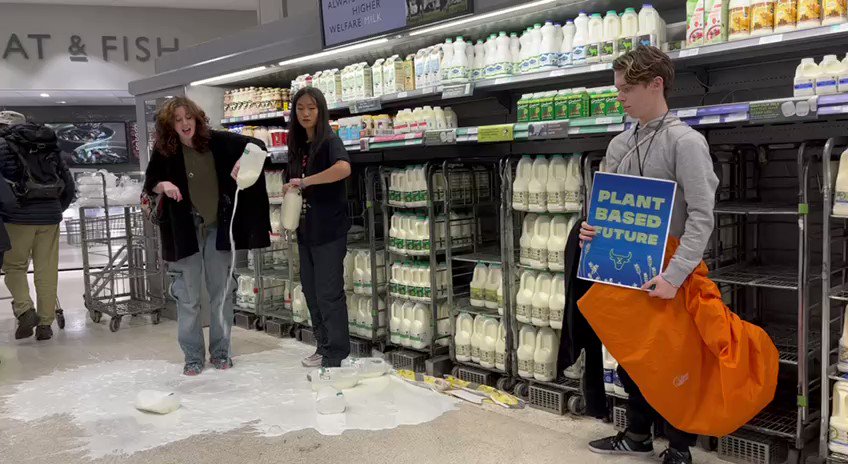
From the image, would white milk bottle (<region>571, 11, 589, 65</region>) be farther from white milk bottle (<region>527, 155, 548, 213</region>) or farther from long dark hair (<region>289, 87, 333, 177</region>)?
long dark hair (<region>289, 87, 333, 177</region>)

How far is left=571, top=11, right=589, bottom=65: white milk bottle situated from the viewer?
3838mm

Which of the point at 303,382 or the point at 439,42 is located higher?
the point at 439,42

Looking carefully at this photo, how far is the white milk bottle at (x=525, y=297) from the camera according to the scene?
4.13 meters

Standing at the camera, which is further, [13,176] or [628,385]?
[13,176]

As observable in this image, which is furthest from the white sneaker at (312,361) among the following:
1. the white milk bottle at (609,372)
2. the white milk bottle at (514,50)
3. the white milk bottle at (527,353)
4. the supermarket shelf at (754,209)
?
the supermarket shelf at (754,209)

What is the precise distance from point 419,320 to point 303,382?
2.84 feet

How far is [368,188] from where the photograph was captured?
5137mm

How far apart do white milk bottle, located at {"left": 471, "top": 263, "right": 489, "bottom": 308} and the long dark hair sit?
50.4 inches

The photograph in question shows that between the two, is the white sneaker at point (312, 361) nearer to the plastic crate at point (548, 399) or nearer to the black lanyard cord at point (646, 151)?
the plastic crate at point (548, 399)

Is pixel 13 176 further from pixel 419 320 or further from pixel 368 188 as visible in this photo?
pixel 419 320

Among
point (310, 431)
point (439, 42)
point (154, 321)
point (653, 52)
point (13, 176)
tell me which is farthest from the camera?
point (154, 321)

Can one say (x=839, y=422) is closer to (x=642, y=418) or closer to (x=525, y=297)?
(x=642, y=418)

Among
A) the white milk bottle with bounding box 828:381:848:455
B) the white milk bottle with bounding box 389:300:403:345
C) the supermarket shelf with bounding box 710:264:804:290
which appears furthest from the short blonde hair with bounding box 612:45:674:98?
the white milk bottle with bounding box 389:300:403:345

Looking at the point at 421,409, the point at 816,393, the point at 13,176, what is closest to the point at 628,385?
the point at 816,393
